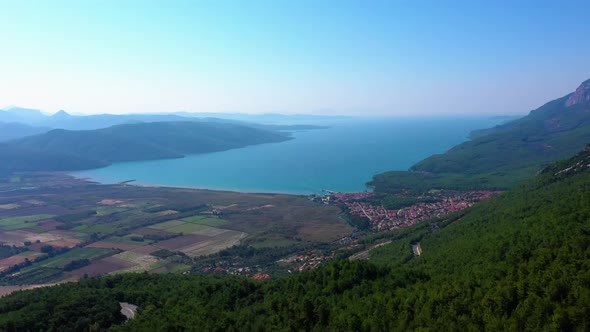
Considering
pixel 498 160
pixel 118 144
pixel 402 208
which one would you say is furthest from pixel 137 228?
pixel 118 144

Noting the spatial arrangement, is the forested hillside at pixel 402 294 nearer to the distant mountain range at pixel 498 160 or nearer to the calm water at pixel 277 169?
the distant mountain range at pixel 498 160

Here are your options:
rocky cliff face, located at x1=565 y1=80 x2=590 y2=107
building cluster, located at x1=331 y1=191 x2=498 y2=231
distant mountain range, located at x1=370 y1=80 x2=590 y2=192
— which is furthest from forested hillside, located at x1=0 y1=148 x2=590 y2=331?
rocky cliff face, located at x1=565 y1=80 x2=590 y2=107

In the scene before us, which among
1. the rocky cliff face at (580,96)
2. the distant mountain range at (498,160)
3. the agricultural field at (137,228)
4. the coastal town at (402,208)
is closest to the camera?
the agricultural field at (137,228)

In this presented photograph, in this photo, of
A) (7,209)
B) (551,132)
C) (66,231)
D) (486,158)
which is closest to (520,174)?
(486,158)

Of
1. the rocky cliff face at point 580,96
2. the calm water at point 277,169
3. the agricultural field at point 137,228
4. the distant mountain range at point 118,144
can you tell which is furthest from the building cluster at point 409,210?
the rocky cliff face at point 580,96

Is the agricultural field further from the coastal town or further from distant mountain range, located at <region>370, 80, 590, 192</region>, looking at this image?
distant mountain range, located at <region>370, 80, 590, 192</region>

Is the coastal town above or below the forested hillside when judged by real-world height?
below

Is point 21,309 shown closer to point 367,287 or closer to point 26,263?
point 367,287
